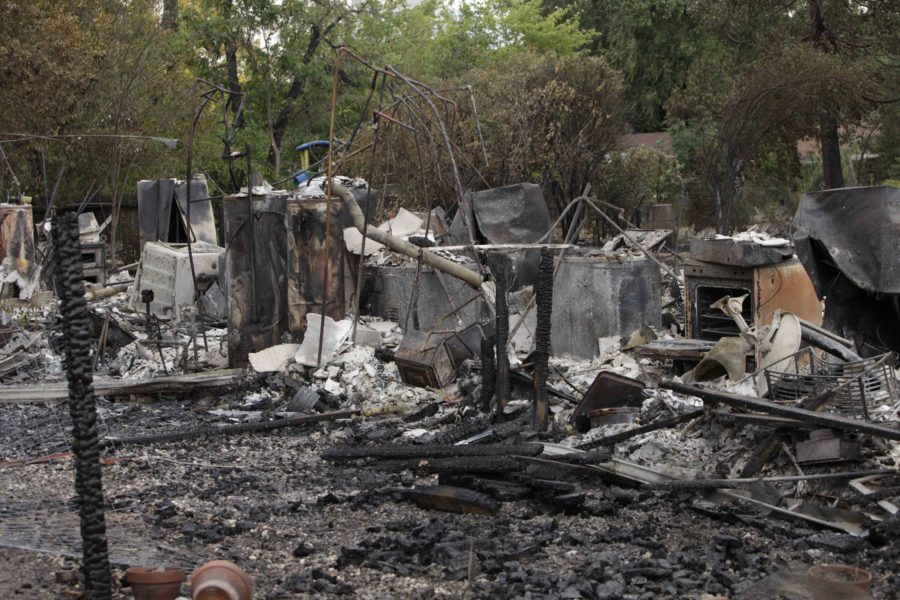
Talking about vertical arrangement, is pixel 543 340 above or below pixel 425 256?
below

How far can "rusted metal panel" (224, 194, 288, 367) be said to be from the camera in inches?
426

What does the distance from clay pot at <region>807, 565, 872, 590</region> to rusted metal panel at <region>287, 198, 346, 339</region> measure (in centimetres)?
720

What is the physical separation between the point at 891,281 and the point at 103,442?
22.0 ft

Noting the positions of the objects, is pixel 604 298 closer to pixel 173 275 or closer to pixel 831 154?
pixel 173 275

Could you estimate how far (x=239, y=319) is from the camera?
35.5ft

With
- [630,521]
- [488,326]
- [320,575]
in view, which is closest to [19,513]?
[320,575]

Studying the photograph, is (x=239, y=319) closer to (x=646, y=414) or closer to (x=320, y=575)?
(x=646, y=414)

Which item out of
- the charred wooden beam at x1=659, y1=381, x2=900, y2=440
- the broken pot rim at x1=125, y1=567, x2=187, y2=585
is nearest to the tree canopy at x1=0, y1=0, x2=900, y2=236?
the charred wooden beam at x1=659, y1=381, x2=900, y2=440

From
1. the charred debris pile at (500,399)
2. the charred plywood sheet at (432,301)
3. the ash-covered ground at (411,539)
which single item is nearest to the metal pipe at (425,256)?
the charred debris pile at (500,399)

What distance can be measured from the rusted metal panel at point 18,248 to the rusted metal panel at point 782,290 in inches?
421

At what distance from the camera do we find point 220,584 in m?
4.29

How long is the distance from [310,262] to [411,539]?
5886 mm

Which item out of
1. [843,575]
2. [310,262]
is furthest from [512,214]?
[843,575]

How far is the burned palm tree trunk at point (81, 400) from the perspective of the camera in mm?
4133
